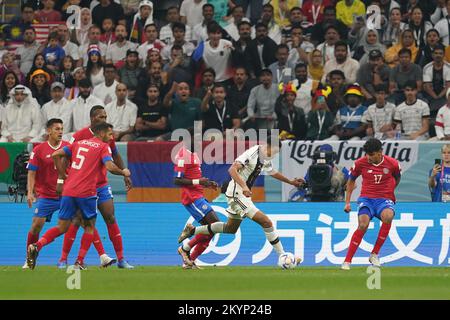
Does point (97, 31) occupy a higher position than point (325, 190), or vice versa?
point (97, 31)

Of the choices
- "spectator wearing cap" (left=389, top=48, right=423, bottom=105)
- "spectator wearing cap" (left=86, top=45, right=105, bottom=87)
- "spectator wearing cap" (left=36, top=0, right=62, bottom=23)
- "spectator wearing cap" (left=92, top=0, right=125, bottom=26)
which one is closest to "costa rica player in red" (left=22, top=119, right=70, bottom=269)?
"spectator wearing cap" (left=86, top=45, right=105, bottom=87)

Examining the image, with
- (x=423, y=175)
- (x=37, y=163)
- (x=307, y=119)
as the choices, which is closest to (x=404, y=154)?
(x=423, y=175)

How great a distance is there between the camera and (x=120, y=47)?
2497 centimetres

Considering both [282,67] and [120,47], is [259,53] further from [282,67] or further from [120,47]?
[120,47]

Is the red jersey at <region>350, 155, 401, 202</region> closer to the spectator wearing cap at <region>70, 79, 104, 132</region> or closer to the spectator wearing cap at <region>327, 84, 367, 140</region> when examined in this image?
the spectator wearing cap at <region>327, 84, 367, 140</region>

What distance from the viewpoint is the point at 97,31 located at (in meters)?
25.1

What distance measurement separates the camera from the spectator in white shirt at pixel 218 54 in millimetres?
23938

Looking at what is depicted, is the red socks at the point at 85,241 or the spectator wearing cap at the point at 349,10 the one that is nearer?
the red socks at the point at 85,241

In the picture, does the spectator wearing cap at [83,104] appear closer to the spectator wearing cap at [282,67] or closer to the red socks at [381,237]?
the spectator wearing cap at [282,67]

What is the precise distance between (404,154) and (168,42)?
680 centimetres

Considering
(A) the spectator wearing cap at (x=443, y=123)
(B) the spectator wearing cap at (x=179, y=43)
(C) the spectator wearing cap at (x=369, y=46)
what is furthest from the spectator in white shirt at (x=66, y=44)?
(A) the spectator wearing cap at (x=443, y=123)

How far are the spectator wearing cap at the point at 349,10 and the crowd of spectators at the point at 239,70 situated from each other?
1.0 inches

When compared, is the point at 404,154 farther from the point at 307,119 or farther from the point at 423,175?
the point at 307,119

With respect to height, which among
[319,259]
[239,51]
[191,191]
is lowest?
[319,259]
